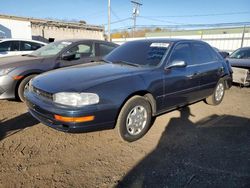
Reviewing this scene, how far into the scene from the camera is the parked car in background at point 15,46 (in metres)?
8.14

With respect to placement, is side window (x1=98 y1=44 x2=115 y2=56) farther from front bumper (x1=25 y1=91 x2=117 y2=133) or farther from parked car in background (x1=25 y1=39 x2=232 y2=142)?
front bumper (x1=25 y1=91 x2=117 y2=133)

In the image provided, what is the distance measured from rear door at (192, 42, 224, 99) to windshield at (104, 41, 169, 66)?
0.93 meters

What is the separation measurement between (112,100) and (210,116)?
2669 millimetres

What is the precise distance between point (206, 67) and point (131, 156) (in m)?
2.84

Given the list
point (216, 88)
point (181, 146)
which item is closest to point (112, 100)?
point (181, 146)

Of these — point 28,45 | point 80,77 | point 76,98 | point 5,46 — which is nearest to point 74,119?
point 76,98

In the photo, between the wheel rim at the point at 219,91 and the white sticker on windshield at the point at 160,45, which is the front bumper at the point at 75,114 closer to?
the white sticker on windshield at the point at 160,45

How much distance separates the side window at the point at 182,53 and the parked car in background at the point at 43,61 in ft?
8.89

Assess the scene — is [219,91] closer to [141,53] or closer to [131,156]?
[141,53]

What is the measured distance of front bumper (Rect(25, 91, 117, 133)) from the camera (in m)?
2.88

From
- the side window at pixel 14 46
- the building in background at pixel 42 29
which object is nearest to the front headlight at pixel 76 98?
the side window at pixel 14 46

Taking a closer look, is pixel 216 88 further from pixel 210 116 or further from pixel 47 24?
pixel 47 24

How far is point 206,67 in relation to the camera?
480 cm

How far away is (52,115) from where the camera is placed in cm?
297
